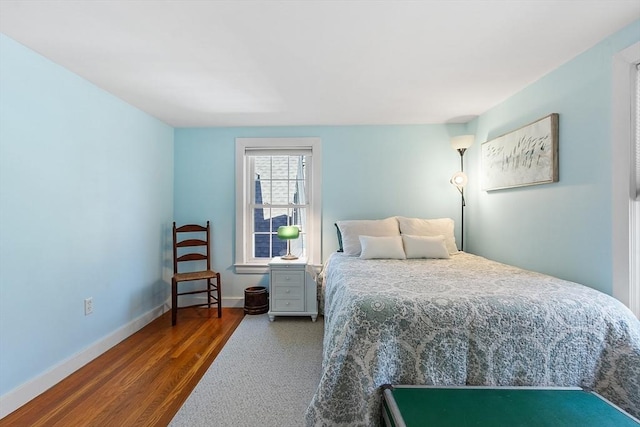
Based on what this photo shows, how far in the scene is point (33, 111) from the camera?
6.58 feet

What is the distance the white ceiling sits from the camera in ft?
5.20

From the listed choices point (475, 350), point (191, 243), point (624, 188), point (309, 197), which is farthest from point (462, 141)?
point (191, 243)

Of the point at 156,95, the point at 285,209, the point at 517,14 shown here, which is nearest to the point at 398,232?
the point at 285,209

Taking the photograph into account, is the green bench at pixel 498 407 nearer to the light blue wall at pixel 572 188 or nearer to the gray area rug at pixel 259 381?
the gray area rug at pixel 259 381

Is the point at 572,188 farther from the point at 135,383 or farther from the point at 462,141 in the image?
the point at 135,383

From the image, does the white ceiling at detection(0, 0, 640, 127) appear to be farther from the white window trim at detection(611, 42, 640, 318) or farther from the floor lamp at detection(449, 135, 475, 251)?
the floor lamp at detection(449, 135, 475, 251)

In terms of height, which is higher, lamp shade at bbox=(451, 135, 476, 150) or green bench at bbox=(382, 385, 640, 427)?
lamp shade at bbox=(451, 135, 476, 150)

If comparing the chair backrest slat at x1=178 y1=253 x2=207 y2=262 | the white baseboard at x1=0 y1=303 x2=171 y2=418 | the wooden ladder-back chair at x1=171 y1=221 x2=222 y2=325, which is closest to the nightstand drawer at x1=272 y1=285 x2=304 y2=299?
the wooden ladder-back chair at x1=171 y1=221 x2=222 y2=325

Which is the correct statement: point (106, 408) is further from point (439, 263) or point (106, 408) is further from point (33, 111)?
point (439, 263)

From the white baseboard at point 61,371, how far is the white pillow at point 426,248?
2.79 metres

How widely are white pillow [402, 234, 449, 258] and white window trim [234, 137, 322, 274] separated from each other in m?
1.12

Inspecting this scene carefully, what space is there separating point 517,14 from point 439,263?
186 centimetres

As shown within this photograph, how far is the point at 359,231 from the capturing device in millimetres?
3305

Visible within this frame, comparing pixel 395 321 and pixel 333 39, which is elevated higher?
pixel 333 39
